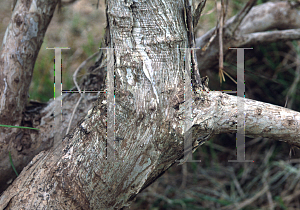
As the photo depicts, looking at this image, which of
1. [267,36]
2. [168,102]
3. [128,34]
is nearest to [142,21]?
[128,34]

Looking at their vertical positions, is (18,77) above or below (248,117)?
above

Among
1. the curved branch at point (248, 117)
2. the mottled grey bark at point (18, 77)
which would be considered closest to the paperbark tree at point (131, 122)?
the curved branch at point (248, 117)

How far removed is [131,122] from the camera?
0.62 metres

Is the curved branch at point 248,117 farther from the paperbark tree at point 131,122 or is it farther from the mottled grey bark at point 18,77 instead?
the mottled grey bark at point 18,77

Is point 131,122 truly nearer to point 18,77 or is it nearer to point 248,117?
point 248,117

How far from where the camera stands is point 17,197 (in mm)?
637

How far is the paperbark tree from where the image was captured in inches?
24.1

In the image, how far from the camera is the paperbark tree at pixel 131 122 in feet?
2.01

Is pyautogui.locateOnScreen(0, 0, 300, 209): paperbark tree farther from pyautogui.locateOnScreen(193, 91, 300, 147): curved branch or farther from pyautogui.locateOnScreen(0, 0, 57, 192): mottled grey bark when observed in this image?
pyautogui.locateOnScreen(0, 0, 57, 192): mottled grey bark

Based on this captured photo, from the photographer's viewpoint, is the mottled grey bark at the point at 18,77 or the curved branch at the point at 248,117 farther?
the mottled grey bark at the point at 18,77

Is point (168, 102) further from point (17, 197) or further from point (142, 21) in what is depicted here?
point (17, 197)

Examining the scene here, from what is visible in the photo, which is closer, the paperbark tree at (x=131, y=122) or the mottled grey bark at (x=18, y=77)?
the paperbark tree at (x=131, y=122)

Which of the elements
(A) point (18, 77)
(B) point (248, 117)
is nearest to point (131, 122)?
(B) point (248, 117)

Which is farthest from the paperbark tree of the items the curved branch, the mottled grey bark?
the mottled grey bark
